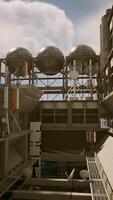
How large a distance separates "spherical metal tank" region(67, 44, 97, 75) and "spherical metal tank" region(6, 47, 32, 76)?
6.94 m

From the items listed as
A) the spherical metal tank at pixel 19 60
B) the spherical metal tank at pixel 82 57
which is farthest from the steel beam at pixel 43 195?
the spherical metal tank at pixel 19 60

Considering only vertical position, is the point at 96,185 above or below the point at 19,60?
below

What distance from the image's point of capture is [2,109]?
24.2 metres

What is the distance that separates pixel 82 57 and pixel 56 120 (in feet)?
38.5

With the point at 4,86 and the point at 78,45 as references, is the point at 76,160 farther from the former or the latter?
the point at 78,45

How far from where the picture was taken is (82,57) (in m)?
44.7

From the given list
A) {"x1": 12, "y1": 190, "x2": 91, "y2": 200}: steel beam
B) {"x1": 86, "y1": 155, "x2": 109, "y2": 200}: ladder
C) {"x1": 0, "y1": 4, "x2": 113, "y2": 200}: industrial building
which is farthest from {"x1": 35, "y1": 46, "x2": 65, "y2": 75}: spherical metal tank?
{"x1": 12, "y1": 190, "x2": 91, "y2": 200}: steel beam

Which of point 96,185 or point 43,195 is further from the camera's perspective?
point 96,185

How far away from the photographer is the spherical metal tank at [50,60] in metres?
44.9

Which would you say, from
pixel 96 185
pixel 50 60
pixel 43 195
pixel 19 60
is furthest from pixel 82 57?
pixel 43 195

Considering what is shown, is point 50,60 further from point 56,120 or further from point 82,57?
point 56,120

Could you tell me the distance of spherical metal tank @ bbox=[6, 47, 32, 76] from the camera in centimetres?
4600

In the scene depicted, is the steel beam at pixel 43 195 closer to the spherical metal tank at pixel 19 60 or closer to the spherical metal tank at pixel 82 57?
the spherical metal tank at pixel 82 57

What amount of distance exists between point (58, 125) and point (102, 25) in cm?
1733
